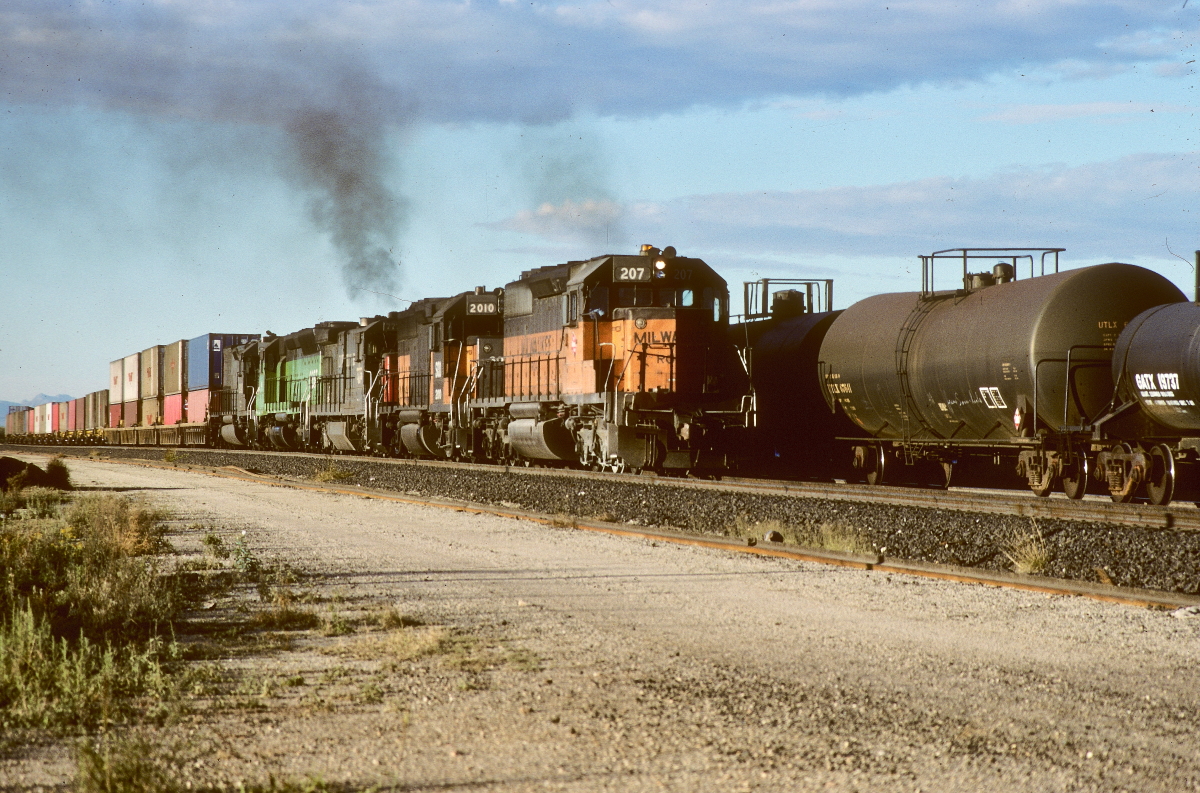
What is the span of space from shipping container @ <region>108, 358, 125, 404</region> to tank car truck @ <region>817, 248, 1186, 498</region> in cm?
5065

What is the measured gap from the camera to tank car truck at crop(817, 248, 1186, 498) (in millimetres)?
14227

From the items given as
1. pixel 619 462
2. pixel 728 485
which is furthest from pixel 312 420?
pixel 728 485

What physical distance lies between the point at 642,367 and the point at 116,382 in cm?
5061

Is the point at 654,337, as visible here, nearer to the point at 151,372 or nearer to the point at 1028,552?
the point at 1028,552

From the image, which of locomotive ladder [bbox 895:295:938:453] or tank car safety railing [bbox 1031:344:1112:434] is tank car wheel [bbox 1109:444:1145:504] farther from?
locomotive ladder [bbox 895:295:938:453]

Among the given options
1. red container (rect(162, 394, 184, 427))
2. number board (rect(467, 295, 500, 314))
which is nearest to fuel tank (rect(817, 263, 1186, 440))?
number board (rect(467, 295, 500, 314))

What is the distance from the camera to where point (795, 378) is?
69.1 ft

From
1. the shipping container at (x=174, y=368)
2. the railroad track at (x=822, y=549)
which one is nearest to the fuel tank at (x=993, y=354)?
the railroad track at (x=822, y=549)

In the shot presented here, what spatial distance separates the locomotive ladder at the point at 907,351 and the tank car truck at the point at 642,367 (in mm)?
2811

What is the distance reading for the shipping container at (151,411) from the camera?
2044 inches

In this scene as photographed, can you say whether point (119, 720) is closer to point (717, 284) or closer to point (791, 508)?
point (791, 508)

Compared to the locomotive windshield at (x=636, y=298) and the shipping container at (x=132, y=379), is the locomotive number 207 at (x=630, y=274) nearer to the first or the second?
the locomotive windshield at (x=636, y=298)

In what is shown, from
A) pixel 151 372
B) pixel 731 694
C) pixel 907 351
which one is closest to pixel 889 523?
pixel 907 351

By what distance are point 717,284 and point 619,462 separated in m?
3.90
